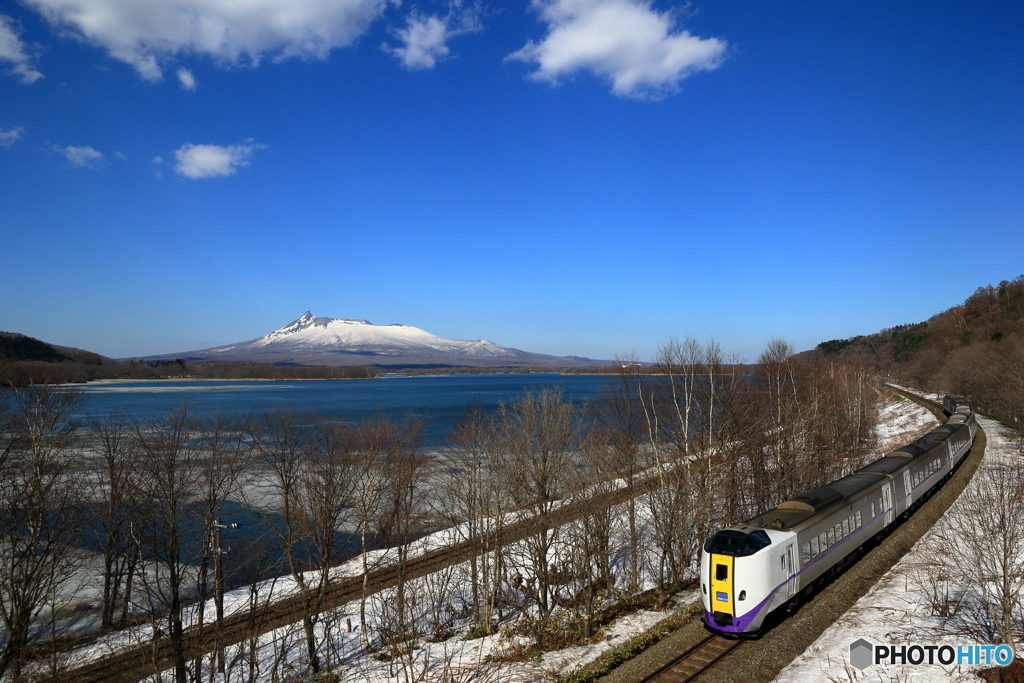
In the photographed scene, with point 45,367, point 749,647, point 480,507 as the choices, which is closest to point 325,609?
point 480,507

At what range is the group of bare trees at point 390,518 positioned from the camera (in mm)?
16969

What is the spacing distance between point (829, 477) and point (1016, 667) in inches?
833

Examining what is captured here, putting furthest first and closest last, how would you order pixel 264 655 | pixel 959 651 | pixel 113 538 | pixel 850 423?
pixel 850 423
pixel 113 538
pixel 264 655
pixel 959 651

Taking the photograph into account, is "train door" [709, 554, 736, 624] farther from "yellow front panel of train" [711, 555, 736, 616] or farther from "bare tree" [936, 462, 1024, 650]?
"bare tree" [936, 462, 1024, 650]

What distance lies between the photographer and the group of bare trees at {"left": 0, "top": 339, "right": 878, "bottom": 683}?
668 inches

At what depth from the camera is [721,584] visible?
40.6ft

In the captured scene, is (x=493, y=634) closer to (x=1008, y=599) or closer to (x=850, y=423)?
(x=1008, y=599)

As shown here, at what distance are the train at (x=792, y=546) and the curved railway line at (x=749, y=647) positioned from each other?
364 mm

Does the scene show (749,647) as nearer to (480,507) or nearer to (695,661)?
(695,661)

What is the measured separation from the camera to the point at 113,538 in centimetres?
2052

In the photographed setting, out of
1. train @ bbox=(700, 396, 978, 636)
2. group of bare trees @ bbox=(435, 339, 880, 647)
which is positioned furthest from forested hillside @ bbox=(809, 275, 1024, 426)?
train @ bbox=(700, 396, 978, 636)

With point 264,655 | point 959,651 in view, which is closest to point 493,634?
point 264,655

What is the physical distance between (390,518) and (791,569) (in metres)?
17.8


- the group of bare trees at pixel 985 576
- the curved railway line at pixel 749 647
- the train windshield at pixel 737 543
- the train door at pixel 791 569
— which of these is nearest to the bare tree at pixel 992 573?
the group of bare trees at pixel 985 576
